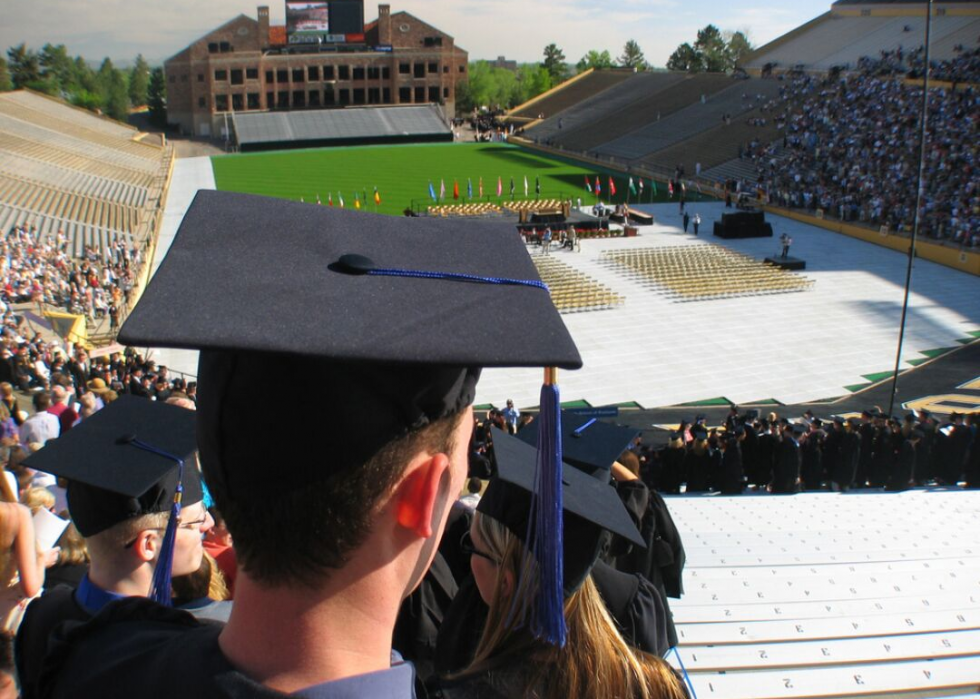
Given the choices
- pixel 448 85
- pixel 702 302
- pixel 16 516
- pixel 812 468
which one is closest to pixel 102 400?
pixel 16 516

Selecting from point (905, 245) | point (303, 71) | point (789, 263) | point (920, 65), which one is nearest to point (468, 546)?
point (789, 263)

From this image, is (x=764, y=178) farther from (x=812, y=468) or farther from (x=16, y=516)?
(x=16, y=516)

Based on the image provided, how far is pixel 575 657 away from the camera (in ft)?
7.00

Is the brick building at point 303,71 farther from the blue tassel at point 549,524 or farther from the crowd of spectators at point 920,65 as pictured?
the blue tassel at point 549,524

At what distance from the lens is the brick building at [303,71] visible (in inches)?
2800

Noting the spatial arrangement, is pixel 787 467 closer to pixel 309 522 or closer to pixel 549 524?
pixel 549 524

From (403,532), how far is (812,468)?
11.3 metres

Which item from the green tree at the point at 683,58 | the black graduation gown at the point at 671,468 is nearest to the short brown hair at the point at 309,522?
the black graduation gown at the point at 671,468

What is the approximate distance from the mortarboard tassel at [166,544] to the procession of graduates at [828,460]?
8.70 meters

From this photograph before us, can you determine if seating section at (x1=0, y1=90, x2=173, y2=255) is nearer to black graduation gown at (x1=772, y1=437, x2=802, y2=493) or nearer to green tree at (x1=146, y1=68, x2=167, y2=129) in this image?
green tree at (x1=146, y1=68, x2=167, y2=129)

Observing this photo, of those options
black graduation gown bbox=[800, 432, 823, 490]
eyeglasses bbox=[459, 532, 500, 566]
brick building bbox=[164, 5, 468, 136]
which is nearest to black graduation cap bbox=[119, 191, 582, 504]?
eyeglasses bbox=[459, 532, 500, 566]

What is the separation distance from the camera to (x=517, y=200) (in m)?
38.9

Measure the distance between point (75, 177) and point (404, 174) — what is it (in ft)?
55.5

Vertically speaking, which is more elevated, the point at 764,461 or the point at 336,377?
the point at 336,377
